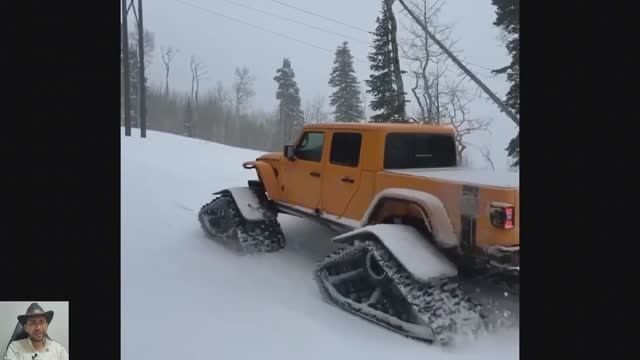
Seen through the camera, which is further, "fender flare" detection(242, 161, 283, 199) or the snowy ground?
"fender flare" detection(242, 161, 283, 199)

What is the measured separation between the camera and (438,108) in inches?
143

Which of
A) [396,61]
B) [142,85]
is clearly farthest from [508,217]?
[142,85]

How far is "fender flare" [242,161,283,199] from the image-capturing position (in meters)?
3.95

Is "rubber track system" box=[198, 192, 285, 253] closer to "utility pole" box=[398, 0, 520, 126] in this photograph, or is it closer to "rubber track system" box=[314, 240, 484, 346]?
"rubber track system" box=[314, 240, 484, 346]

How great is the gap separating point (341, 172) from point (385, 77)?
3.14ft

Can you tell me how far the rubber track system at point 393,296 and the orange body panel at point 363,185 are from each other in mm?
316

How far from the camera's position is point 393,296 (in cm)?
274

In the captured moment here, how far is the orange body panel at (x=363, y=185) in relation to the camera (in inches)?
100

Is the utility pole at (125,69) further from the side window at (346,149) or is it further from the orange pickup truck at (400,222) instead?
the side window at (346,149)
